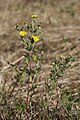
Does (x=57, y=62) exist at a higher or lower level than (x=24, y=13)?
higher

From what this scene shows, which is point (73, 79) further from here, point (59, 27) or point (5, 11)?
point (5, 11)

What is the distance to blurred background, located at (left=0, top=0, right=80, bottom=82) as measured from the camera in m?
4.10

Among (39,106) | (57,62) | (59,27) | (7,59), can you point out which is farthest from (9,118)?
(59,27)

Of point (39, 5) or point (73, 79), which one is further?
point (39, 5)

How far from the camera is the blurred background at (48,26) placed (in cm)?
410

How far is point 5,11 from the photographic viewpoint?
551cm

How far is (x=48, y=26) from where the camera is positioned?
196 inches

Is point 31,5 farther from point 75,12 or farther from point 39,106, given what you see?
point 39,106

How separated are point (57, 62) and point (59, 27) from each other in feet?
8.63

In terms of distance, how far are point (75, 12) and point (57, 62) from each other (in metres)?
3.14

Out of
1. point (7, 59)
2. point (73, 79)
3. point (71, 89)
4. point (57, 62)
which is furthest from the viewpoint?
point (7, 59)

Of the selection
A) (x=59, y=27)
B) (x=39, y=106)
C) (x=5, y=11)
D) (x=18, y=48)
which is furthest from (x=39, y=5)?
(x=39, y=106)

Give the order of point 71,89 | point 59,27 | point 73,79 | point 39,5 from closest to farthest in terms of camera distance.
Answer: point 71,89
point 73,79
point 59,27
point 39,5

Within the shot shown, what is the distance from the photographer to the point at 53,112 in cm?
254
